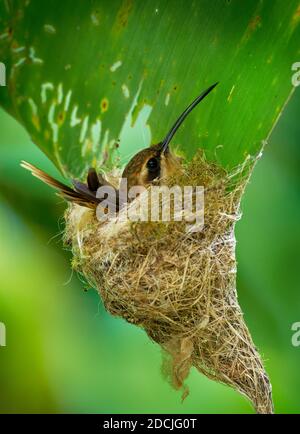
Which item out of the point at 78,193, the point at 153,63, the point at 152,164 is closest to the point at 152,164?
the point at 152,164

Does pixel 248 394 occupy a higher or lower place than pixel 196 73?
lower

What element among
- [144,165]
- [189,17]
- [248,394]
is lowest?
[248,394]

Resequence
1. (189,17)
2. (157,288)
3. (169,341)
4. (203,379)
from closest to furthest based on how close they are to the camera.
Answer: (189,17), (157,288), (169,341), (203,379)

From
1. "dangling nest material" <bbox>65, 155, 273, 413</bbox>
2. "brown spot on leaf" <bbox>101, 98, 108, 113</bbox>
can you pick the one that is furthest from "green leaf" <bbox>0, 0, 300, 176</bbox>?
"dangling nest material" <bbox>65, 155, 273, 413</bbox>

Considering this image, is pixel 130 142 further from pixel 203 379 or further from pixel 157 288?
pixel 203 379

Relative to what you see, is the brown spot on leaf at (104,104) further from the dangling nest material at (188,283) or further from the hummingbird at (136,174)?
the dangling nest material at (188,283)

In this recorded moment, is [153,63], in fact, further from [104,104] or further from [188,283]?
[188,283]

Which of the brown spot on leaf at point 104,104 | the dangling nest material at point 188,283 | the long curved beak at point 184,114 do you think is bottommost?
the dangling nest material at point 188,283

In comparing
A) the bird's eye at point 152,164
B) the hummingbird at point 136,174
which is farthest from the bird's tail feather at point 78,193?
the bird's eye at point 152,164
